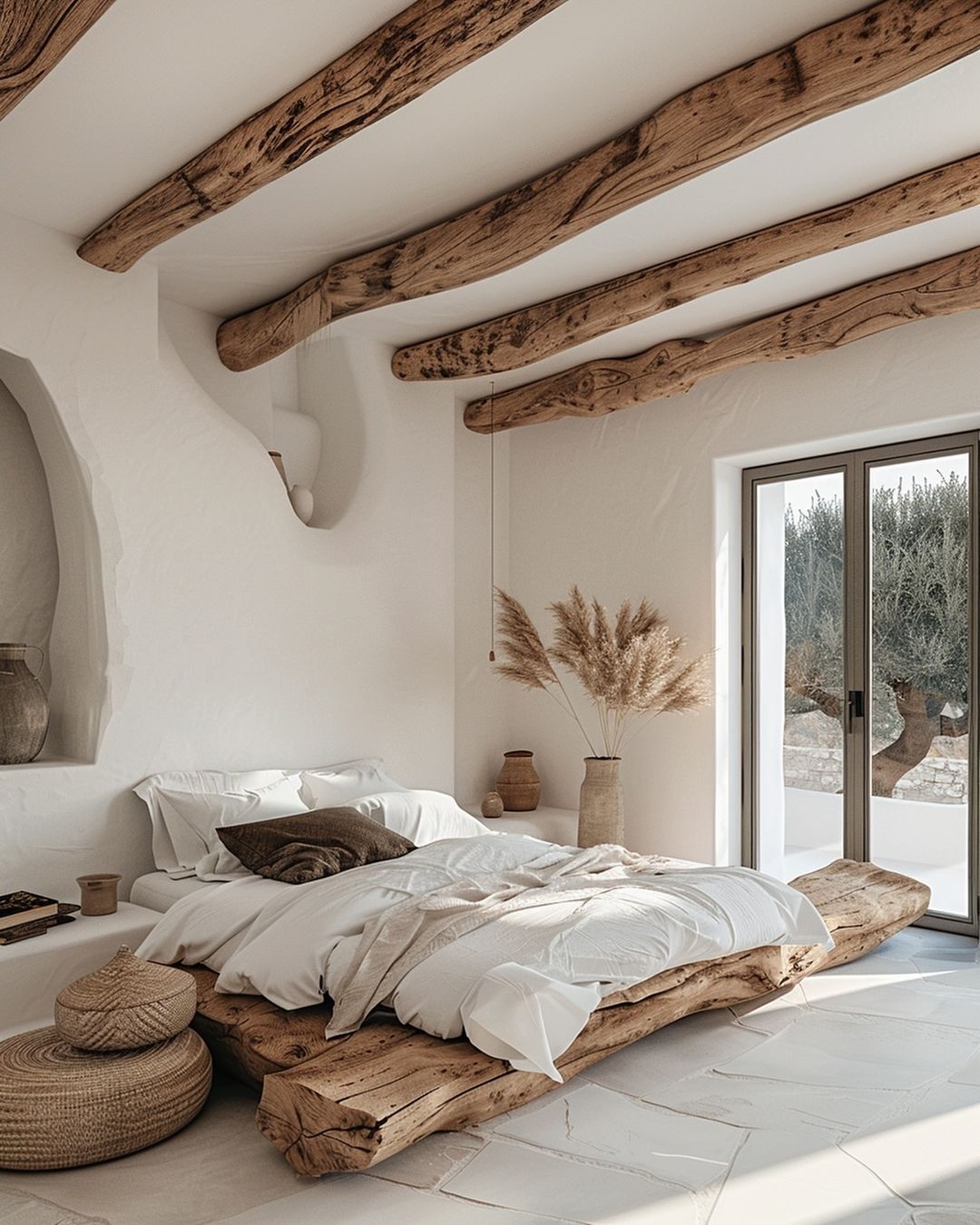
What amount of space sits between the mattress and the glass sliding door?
2668 millimetres

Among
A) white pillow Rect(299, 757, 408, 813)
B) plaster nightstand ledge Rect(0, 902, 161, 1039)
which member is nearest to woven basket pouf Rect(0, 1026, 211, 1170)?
plaster nightstand ledge Rect(0, 902, 161, 1039)

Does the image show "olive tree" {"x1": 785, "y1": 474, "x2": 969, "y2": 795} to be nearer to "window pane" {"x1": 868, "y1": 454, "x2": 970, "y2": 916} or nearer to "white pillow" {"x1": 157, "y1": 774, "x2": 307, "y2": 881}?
"window pane" {"x1": 868, "y1": 454, "x2": 970, "y2": 916}

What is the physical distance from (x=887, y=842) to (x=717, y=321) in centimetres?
242

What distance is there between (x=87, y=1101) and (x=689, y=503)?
3.67 m

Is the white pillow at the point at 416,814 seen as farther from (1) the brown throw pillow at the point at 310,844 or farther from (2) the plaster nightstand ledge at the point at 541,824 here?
(2) the plaster nightstand ledge at the point at 541,824

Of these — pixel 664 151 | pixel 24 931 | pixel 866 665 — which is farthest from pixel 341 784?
pixel 664 151

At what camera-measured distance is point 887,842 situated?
14.8 feet

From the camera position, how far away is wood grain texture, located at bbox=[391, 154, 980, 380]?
3184 millimetres

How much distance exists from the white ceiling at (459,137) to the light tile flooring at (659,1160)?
2.68 m

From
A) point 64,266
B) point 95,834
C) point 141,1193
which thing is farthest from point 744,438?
point 141,1193

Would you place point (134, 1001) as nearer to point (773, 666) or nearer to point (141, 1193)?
point (141, 1193)

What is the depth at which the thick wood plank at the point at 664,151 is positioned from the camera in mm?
2340

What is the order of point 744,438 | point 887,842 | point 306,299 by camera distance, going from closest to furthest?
point 306,299
point 887,842
point 744,438

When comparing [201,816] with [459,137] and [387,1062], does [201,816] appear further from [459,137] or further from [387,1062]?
[459,137]
